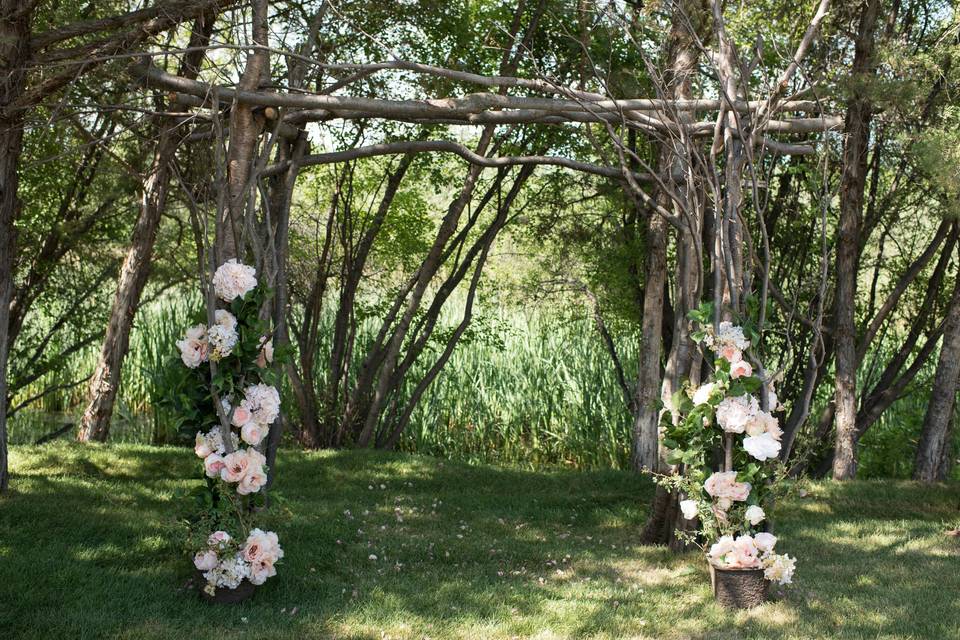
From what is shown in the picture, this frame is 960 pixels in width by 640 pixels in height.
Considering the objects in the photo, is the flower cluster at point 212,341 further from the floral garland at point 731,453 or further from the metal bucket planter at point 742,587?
the metal bucket planter at point 742,587

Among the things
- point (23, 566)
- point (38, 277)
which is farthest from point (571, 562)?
point (38, 277)

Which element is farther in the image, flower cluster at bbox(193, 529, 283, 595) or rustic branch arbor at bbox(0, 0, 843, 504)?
rustic branch arbor at bbox(0, 0, 843, 504)

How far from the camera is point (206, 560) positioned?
3.86 meters

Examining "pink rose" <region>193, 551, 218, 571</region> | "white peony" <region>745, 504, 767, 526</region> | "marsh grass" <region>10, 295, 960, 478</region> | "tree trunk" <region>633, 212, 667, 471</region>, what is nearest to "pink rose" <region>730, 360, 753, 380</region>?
"white peony" <region>745, 504, 767, 526</region>

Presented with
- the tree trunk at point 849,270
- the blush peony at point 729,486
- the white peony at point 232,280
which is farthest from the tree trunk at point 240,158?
the tree trunk at point 849,270

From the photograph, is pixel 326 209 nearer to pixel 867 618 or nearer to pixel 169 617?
pixel 169 617

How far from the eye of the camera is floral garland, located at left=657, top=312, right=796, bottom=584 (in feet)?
12.9

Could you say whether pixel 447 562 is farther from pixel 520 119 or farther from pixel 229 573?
pixel 520 119

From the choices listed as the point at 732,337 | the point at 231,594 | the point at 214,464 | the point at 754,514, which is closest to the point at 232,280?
the point at 214,464

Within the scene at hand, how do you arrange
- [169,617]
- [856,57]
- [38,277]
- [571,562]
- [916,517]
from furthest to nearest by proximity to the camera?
[38,277]
[856,57]
[916,517]
[571,562]
[169,617]

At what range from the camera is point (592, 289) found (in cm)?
870

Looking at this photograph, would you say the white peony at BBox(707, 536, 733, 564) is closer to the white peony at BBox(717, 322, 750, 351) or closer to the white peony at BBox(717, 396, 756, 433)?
the white peony at BBox(717, 396, 756, 433)

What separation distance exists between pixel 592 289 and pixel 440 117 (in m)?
4.07

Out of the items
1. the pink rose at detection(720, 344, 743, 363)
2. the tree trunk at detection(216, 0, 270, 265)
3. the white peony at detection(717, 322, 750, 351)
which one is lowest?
the pink rose at detection(720, 344, 743, 363)
